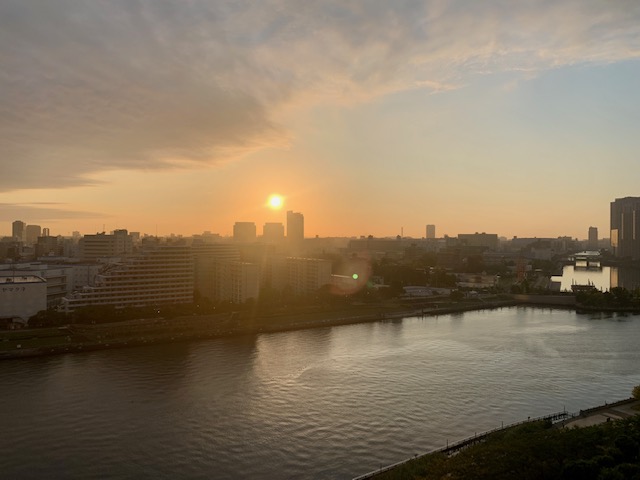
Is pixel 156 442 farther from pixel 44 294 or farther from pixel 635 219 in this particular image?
pixel 635 219

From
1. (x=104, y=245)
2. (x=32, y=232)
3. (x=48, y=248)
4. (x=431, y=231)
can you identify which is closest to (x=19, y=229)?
(x=32, y=232)

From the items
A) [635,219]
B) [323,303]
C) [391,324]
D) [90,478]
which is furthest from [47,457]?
[635,219]

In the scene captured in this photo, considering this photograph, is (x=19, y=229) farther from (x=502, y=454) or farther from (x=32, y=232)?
(x=502, y=454)

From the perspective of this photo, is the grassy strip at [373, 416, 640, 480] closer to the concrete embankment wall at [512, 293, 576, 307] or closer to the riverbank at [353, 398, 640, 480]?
the riverbank at [353, 398, 640, 480]

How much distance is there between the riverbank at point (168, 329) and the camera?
30.3ft

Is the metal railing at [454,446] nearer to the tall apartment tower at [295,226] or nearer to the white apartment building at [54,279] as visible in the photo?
the white apartment building at [54,279]

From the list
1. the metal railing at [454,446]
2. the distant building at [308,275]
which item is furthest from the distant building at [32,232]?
the metal railing at [454,446]

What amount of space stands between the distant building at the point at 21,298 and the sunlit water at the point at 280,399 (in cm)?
304

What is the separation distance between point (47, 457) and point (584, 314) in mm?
14559

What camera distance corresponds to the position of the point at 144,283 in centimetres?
1299

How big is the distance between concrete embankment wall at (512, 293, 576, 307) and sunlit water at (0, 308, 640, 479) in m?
6.36

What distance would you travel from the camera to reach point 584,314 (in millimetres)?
15211

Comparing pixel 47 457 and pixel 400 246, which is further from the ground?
pixel 400 246

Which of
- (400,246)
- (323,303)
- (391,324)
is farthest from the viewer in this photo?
(400,246)
